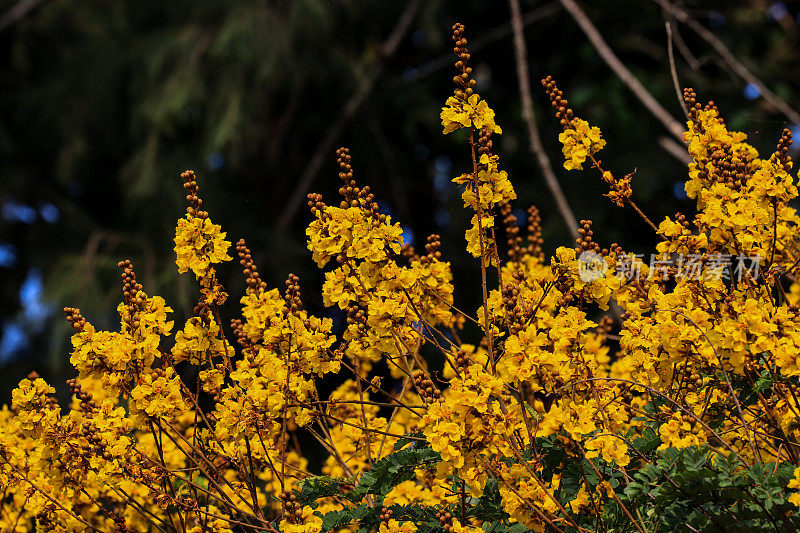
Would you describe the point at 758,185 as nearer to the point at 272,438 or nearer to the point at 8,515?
the point at 272,438

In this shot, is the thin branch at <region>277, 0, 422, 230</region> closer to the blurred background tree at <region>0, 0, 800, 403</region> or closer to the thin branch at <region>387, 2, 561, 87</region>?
the blurred background tree at <region>0, 0, 800, 403</region>

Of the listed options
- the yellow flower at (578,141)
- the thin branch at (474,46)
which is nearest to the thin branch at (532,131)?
the yellow flower at (578,141)

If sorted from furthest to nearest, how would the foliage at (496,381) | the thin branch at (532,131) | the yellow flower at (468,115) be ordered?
the thin branch at (532,131)
the yellow flower at (468,115)
the foliage at (496,381)

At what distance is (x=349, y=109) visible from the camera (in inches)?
199

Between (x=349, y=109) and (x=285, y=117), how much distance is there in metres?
0.73

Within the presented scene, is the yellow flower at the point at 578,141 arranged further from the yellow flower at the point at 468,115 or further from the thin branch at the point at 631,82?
the thin branch at the point at 631,82

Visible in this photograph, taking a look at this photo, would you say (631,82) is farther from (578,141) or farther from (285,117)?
(285,117)

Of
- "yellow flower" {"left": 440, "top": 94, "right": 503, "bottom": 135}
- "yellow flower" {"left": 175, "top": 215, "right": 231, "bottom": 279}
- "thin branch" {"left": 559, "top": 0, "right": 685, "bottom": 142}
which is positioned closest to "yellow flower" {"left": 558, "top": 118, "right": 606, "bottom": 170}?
"yellow flower" {"left": 440, "top": 94, "right": 503, "bottom": 135}

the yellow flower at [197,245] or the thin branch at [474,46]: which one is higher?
the thin branch at [474,46]

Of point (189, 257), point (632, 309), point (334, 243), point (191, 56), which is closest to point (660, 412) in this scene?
point (632, 309)

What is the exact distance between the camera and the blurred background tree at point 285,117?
191 inches

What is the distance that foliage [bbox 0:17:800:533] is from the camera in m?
1.43

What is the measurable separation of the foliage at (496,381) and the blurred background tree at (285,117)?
2.78 metres

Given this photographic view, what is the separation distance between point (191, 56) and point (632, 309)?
3.77 m
